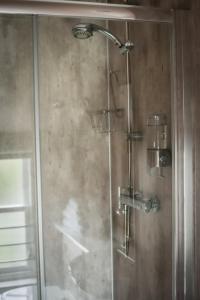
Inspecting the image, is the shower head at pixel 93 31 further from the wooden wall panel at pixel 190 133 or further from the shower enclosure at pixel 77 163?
the wooden wall panel at pixel 190 133

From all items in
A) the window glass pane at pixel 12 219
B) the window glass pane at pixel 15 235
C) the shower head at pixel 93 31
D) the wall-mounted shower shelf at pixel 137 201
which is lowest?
the window glass pane at pixel 15 235

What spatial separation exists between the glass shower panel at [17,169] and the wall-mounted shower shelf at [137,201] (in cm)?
59

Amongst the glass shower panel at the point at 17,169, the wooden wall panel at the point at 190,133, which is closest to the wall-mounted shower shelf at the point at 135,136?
the wooden wall panel at the point at 190,133

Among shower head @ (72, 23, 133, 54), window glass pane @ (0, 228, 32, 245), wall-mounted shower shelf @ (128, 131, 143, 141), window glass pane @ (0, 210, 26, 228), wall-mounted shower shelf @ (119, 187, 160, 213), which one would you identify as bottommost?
window glass pane @ (0, 228, 32, 245)

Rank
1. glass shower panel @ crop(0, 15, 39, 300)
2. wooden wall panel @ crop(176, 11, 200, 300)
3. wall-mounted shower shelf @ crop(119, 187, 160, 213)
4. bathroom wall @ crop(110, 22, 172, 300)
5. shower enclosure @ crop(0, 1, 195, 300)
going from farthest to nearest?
1. glass shower panel @ crop(0, 15, 39, 300)
2. shower enclosure @ crop(0, 1, 195, 300)
3. wall-mounted shower shelf @ crop(119, 187, 160, 213)
4. bathroom wall @ crop(110, 22, 172, 300)
5. wooden wall panel @ crop(176, 11, 200, 300)

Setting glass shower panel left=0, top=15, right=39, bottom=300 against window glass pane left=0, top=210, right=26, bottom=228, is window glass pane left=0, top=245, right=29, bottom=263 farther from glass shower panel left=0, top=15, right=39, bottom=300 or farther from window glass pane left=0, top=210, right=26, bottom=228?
window glass pane left=0, top=210, right=26, bottom=228

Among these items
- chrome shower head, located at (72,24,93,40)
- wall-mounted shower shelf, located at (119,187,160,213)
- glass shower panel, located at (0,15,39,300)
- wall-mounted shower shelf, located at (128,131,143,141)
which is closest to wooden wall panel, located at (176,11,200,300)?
wall-mounted shower shelf, located at (119,187,160,213)

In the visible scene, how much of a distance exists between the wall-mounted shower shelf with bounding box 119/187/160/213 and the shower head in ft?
2.90

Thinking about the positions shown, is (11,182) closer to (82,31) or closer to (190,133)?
(82,31)

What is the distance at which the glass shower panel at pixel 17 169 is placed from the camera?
233cm

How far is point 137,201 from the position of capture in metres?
2.18

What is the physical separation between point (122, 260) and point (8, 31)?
167cm

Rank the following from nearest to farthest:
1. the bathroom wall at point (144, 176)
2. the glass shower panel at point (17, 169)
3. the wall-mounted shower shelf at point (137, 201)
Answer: the bathroom wall at point (144, 176) < the wall-mounted shower shelf at point (137, 201) < the glass shower panel at point (17, 169)

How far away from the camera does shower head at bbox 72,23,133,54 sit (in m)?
2.05
